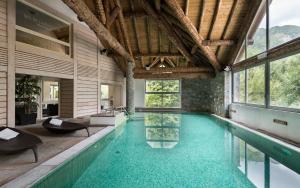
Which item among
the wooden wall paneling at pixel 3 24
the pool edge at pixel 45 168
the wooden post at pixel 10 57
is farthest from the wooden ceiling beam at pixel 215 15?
the wooden wall paneling at pixel 3 24

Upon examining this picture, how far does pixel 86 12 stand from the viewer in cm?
561

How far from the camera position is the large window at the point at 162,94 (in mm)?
15883

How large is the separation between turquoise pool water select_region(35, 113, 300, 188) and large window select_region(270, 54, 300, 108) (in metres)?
1.29

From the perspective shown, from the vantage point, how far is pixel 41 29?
7.88m

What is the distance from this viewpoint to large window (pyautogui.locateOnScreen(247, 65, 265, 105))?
7.77 meters

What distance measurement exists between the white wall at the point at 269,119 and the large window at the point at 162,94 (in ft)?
19.5

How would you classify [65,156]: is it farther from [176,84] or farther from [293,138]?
[176,84]

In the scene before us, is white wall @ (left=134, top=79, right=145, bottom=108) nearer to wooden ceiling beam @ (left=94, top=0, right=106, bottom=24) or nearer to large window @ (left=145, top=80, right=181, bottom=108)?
large window @ (left=145, top=80, right=181, bottom=108)

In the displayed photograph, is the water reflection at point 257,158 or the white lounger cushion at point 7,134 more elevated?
the white lounger cushion at point 7,134

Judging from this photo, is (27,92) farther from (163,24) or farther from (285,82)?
(285,82)

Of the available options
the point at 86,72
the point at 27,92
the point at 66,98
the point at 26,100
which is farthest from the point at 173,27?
the point at 26,100

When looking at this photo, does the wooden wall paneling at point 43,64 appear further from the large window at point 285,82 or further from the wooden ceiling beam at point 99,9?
the large window at point 285,82

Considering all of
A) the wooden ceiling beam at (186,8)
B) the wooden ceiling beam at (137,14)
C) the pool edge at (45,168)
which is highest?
the wooden ceiling beam at (137,14)

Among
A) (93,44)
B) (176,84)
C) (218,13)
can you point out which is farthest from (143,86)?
(218,13)
